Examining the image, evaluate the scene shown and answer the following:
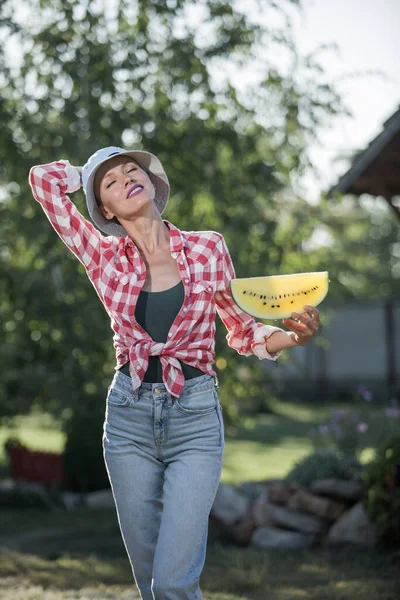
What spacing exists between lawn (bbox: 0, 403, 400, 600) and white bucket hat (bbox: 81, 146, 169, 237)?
251 cm

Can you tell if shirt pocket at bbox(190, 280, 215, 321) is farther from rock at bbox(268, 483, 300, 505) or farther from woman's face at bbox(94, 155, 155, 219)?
rock at bbox(268, 483, 300, 505)

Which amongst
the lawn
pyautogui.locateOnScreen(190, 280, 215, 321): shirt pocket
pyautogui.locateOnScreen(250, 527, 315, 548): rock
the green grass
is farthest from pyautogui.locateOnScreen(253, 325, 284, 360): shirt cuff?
the green grass

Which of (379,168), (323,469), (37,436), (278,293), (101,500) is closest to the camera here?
(278,293)

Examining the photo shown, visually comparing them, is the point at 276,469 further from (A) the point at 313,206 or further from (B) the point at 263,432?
(B) the point at 263,432

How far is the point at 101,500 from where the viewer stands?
9836 mm

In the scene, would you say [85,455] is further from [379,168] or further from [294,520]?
[379,168]

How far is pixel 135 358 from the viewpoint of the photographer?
329 centimetres

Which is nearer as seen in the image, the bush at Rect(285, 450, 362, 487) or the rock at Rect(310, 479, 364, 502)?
the rock at Rect(310, 479, 364, 502)

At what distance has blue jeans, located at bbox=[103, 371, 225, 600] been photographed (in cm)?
314

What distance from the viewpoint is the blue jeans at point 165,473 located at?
10.3ft

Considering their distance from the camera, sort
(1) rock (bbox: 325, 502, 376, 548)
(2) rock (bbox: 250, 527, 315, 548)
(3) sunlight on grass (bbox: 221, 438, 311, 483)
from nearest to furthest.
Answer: (1) rock (bbox: 325, 502, 376, 548)
(2) rock (bbox: 250, 527, 315, 548)
(3) sunlight on grass (bbox: 221, 438, 311, 483)

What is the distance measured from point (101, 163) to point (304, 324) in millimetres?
997

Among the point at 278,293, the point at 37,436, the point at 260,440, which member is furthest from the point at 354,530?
the point at 37,436

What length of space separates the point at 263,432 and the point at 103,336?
33.9 feet
